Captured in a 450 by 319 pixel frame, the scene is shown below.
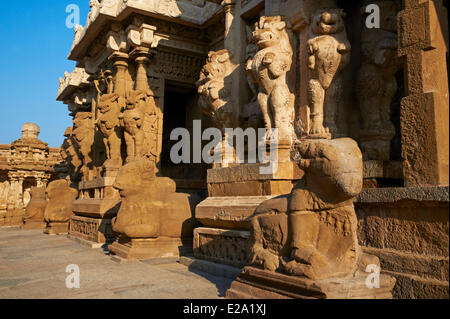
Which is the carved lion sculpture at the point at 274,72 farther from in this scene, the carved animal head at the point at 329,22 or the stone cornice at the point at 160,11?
the stone cornice at the point at 160,11

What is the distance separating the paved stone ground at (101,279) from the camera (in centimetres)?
369

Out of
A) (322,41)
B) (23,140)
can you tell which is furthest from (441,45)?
(23,140)

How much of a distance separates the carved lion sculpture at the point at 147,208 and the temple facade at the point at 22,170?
12586 mm

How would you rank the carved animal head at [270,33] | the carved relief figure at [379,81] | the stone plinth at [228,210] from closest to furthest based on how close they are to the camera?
the carved relief figure at [379,81]
the stone plinth at [228,210]
the carved animal head at [270,33]

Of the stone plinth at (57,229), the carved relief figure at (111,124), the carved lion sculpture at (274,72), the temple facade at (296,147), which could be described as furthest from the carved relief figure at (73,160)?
the carved lion sculpture at (274,72)

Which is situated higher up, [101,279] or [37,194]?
[37,194]

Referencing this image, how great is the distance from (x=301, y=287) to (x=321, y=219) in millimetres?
569

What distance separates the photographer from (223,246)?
483cm

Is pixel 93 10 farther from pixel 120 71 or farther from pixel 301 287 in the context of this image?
pixel 301 287

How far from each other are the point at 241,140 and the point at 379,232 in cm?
293

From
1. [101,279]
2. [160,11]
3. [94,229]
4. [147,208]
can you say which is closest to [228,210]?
[101,279]

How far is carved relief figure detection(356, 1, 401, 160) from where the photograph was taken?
4395mm

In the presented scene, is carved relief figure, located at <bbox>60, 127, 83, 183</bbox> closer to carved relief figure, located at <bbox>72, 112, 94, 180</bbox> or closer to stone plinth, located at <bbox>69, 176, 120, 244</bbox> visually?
carved relief figure, located at <bbox>72, 112, 94, 180</bbox>

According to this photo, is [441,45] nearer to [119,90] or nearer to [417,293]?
[417,293]
